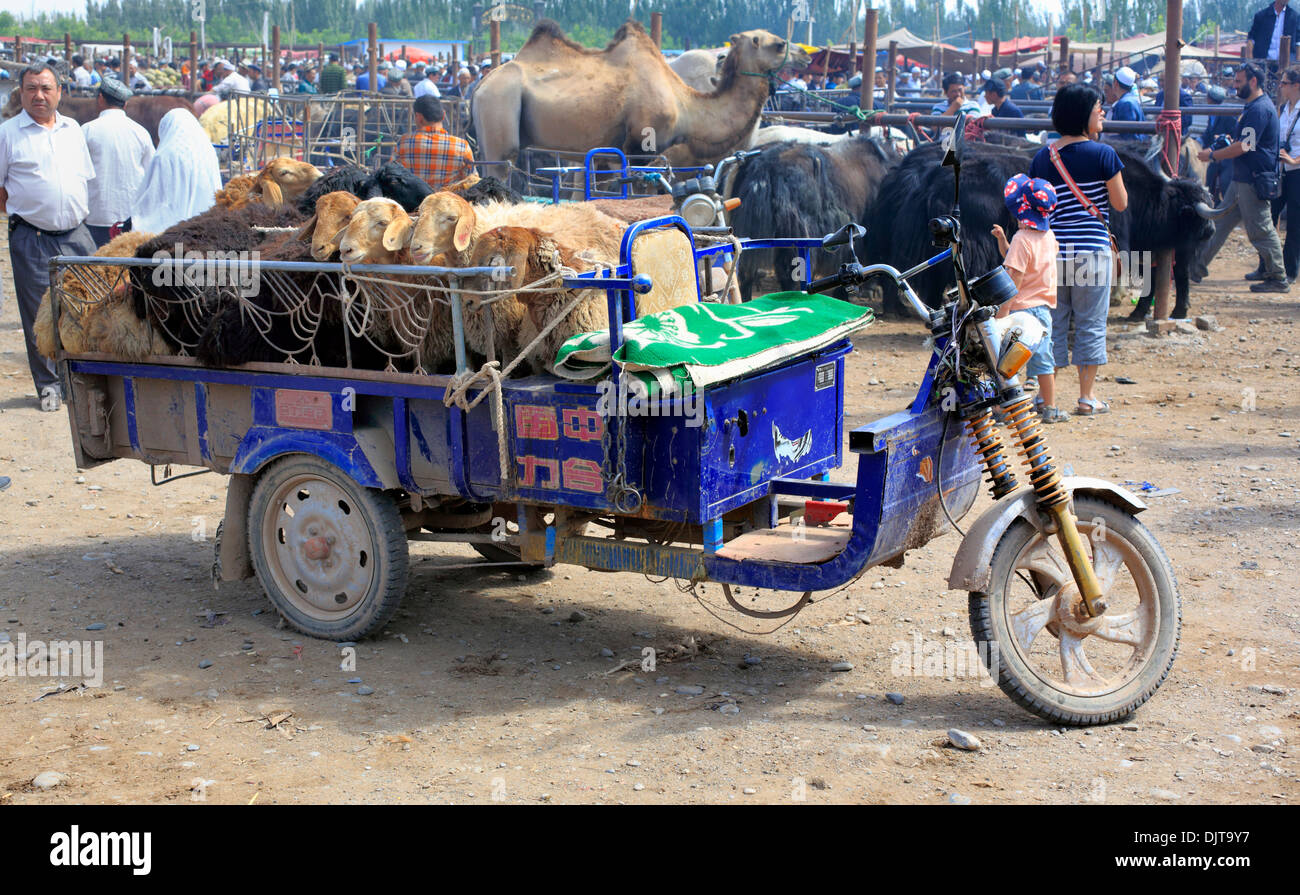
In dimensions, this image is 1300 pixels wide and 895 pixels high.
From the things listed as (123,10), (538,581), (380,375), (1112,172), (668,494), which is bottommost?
(538,581)

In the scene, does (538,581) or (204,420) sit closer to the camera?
(204,420)

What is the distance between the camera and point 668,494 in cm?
390

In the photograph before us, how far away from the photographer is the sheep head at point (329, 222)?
4520 mm

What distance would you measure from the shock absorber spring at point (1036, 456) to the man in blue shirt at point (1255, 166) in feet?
29.6

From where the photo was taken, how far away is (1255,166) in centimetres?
1196

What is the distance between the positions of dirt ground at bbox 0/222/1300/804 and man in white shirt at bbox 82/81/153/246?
2.74m

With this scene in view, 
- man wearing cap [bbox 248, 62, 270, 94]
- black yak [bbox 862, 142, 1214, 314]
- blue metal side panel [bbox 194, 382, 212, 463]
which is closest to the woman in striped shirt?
black yak [bbox 862, 142, 1214, 314]

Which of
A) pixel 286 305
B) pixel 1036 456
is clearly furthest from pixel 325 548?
pixel 1036 456

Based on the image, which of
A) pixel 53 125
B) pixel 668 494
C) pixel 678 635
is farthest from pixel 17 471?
pixel 668 494

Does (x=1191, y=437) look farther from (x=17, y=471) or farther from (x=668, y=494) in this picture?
(x=17, y=471)

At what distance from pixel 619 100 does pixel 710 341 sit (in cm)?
1111

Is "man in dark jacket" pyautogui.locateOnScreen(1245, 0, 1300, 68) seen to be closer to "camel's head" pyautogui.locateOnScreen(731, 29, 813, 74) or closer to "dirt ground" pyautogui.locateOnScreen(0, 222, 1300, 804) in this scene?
"camel's head" pyautogui.locateOnScreen(731, 29, 813, 74)

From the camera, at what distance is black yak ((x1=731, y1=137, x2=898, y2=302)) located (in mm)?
11312

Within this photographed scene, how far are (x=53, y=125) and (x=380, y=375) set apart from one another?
15.9 feet
